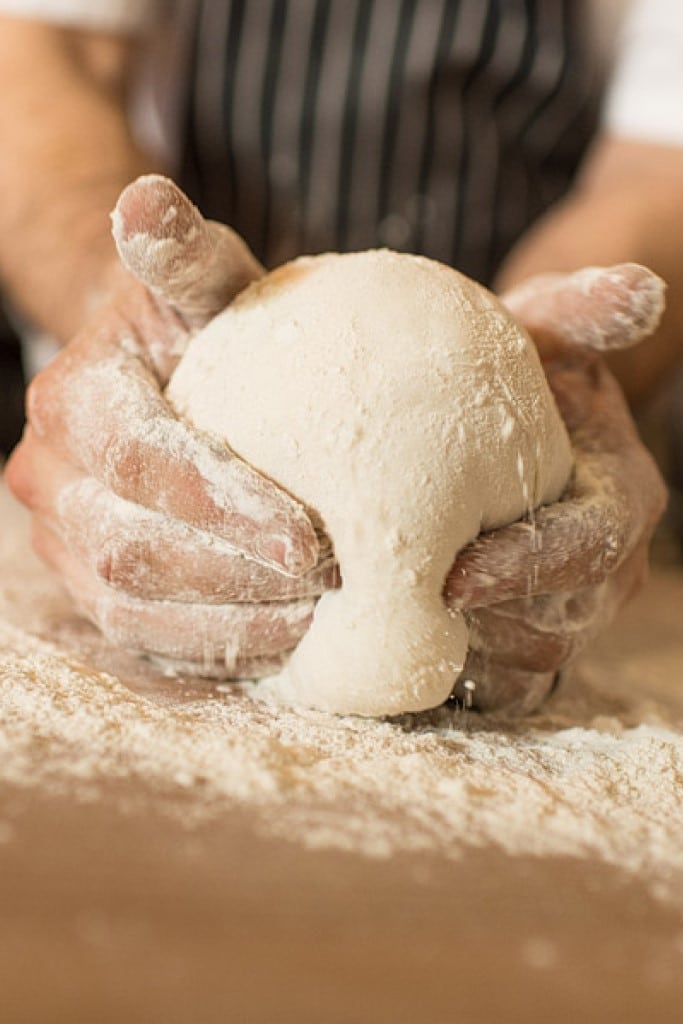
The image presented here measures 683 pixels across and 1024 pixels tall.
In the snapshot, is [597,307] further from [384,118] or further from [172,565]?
[384,118]

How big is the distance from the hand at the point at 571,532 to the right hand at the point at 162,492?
0.14 meters

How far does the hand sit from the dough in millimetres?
31

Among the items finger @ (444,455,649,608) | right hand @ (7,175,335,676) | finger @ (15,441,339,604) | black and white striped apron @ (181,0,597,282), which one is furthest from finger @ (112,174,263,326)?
black and white striped apron @ (181,0,597,282)

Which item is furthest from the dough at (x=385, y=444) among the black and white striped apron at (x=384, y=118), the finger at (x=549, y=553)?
the black and white striped apron at (x=384, y=118)

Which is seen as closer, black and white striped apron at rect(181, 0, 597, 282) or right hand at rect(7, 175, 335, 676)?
right hand at rect(7, 175, 335, 676)

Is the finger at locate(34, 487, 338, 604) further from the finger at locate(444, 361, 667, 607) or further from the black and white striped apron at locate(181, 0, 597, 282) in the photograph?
the black and white striped apron at locate(181, 0, 597, 282)

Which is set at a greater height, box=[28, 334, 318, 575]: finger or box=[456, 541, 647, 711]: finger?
box=[28, 334, 318, 575]: finger

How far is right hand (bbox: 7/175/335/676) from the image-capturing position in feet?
2.54

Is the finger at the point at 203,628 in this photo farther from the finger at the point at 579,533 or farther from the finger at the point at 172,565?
the finger at the point at 579,533

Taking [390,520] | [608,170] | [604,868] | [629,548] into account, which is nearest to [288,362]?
[390,520]

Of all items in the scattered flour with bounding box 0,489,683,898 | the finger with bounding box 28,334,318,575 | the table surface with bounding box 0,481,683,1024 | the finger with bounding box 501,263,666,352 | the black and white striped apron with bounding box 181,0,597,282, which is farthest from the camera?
the black and white striped apron with bounding box 181,0,597,282

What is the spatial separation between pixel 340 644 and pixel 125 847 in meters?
0.26

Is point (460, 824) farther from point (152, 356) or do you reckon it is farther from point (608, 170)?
point (608, 170)

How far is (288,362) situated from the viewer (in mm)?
809
